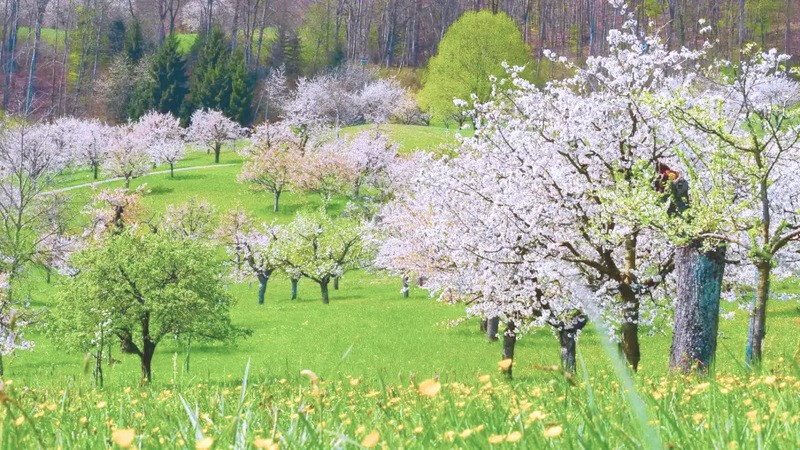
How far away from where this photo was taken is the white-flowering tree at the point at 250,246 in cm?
4378

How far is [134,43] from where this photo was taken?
316 ft

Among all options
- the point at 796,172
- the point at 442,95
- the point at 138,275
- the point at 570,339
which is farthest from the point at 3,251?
the point at 442,95

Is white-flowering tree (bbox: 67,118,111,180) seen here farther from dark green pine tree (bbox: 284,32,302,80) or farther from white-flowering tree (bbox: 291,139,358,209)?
dark green pine tree (bbox: 284,32,302,80)

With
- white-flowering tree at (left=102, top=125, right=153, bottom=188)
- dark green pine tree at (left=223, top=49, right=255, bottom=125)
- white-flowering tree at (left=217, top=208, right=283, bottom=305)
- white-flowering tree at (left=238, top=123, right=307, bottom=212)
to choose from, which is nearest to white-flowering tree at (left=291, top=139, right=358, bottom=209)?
white-flowering tree at (left=238, top=123, right=307, bottom=212)

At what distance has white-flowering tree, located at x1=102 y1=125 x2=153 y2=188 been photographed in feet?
219

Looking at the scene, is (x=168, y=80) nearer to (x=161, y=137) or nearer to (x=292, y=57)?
(x=161, y=137)

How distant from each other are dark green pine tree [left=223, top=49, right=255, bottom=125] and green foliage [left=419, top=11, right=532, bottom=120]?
23005 millimetres

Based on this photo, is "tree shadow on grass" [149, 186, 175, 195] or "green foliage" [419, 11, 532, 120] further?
"green foliage" [419, 11, 532, 120]

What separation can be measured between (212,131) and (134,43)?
26.5 m

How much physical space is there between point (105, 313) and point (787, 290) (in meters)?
26.3

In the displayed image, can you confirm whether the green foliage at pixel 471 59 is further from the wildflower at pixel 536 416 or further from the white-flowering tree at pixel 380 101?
the wildflower at pixel 536 416

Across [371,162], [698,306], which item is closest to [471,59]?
[371,162]

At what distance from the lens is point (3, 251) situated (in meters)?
26.9

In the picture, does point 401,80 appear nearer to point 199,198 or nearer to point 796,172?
point 199,198
